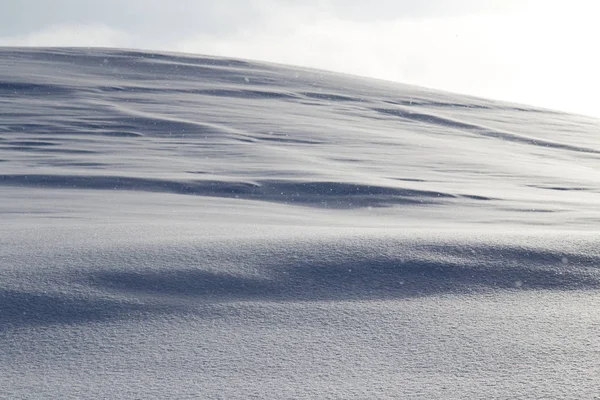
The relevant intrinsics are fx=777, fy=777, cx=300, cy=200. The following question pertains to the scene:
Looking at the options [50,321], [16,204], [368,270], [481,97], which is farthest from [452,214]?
[481,97]

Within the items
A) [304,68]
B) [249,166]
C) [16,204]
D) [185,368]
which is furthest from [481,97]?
[185,368]

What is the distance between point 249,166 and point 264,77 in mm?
6086

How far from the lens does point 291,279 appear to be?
2438mm

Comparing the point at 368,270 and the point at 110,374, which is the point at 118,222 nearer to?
the point at 368,270

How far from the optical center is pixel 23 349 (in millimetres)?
1855

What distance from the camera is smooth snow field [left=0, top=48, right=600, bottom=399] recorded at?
5.66ft

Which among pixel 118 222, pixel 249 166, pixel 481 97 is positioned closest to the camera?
pixel 118 222

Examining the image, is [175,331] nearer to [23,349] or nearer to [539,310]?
[23,349]

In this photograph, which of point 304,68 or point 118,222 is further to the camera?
point 304,68

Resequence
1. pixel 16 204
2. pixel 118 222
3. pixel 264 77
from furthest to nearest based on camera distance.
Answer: pixel 264 77
pixel 16 204
pixel 118 222

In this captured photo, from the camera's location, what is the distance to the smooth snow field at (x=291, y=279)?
172 cm

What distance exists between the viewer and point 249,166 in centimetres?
586

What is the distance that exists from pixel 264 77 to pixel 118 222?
850 centimetres

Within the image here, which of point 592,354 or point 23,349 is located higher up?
point 592,354
